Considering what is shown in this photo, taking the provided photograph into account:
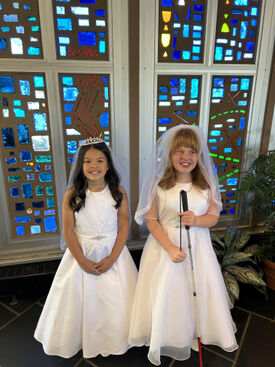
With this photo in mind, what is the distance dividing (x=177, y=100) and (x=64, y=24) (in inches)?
40.8

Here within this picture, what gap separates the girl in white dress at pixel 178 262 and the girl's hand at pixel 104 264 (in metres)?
0.23

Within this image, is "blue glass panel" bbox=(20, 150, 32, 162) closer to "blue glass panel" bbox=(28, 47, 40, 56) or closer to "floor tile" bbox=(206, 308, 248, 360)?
"blue glass panel" bbox=(28, 47, 40, 56)

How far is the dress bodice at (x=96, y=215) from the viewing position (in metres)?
1.77

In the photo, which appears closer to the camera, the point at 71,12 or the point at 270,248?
the point at 71,12

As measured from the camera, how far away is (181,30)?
2191 millimetres

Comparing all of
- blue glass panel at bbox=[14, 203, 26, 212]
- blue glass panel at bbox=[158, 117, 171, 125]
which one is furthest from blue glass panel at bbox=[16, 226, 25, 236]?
blue glass panel at bbox=[158, 117, 171, 125]

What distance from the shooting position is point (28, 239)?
242 cm

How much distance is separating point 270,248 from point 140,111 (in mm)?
1645

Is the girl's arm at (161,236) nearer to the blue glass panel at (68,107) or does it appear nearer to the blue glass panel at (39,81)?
the blue glass panel at (68,107)

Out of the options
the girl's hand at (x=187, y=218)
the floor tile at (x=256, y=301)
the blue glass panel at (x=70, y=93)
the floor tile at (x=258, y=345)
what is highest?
the blue glass panel at (x=70, y=93)

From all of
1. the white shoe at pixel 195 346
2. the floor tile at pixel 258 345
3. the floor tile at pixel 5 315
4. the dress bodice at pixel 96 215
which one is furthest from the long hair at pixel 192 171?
the floor tile at pixel 5 315

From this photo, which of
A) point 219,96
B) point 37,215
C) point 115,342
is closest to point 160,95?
point 219,96

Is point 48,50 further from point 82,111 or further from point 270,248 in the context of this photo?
point 270,248

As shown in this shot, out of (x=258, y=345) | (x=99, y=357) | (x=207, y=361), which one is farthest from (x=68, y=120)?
(x=258, y=345)
